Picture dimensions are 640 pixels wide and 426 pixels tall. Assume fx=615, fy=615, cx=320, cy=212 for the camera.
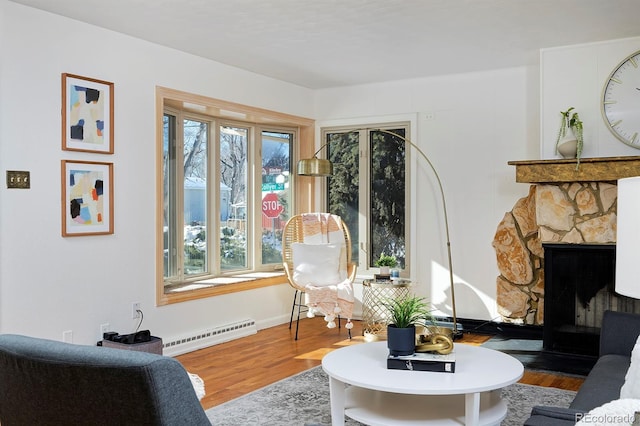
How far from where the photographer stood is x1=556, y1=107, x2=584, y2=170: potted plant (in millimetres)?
4719

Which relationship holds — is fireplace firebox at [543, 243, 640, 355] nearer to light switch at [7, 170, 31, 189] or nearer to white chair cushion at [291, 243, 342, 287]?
white chair cushion at [291, 243, 342, 287]

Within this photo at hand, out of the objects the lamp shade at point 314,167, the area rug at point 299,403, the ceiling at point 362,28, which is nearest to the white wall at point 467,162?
the ceiling at point 362,28

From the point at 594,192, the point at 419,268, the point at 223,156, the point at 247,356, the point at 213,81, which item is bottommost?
the point at 247,356

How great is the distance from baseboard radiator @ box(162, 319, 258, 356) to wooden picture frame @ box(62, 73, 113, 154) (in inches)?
63.0

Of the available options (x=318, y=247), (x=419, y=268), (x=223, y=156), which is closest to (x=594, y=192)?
(x=419, y=268)

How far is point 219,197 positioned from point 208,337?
1404mm

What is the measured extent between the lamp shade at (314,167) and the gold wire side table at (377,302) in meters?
1.11

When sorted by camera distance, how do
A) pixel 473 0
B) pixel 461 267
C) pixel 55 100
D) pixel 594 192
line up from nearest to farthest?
pixel 473 0 → pixel 55 100 → pixel 594 192 → pixel 461 267

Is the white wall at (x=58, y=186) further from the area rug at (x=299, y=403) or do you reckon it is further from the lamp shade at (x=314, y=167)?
the area rug at (x=299, y=403)

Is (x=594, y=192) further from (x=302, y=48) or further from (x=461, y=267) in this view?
(x=302, y=48)

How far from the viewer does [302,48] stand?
4914 mm

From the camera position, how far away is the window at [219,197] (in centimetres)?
541

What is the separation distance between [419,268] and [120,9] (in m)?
3.66

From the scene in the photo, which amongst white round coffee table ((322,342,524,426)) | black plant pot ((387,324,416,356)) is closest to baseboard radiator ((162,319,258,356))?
white round coffee table ((322,342,524,426))
